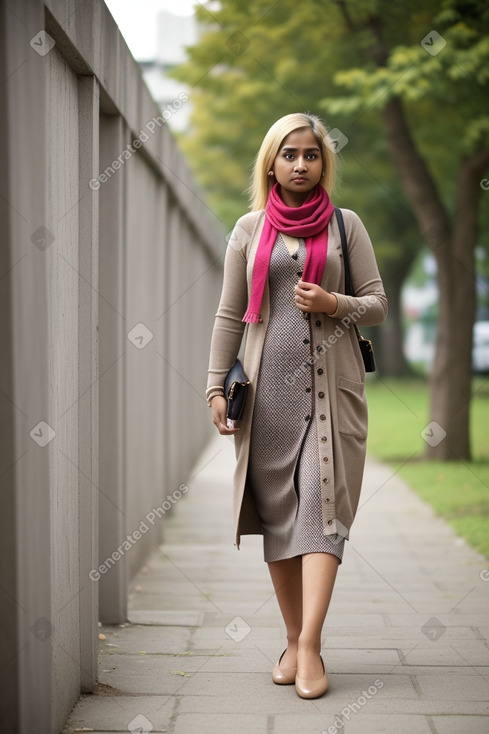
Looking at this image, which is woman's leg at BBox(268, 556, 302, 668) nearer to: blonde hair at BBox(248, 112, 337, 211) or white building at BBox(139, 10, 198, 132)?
blonde hair at BBox(248, 112, 337, 211)

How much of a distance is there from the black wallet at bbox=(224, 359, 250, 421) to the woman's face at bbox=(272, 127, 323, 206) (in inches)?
28.3

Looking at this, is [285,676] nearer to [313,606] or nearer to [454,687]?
[313,606]

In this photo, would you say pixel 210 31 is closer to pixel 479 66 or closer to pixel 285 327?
pixel 479 66

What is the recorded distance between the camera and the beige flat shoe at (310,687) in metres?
3.65

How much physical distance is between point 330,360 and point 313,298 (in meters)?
0.28

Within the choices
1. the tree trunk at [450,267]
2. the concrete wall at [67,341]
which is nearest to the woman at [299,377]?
the concrete wall at [67,341]

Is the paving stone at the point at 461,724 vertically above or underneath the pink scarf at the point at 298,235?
underneath

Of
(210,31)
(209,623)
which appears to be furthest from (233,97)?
(209,623)

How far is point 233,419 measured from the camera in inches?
150

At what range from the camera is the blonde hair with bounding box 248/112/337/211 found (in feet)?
12.4

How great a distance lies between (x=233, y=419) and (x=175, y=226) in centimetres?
536

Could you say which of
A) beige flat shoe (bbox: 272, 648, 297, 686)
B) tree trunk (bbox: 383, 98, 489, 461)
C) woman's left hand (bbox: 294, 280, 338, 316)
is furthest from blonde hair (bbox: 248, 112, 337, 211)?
tree trunk (bbox: 383, 98, 489, 461)

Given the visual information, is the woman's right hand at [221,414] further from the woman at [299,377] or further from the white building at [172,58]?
the white building at [172,58]

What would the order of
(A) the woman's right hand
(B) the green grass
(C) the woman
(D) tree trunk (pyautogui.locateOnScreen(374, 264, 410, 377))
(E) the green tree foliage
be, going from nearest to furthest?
1. (C) the woman
2. (A) the woman's right hand
3. (B) the green grass
4. (E) the green tree foliage
5. (D) tree trunk (pyautogui.locateOnScreen(374, 264, 410, 377))
